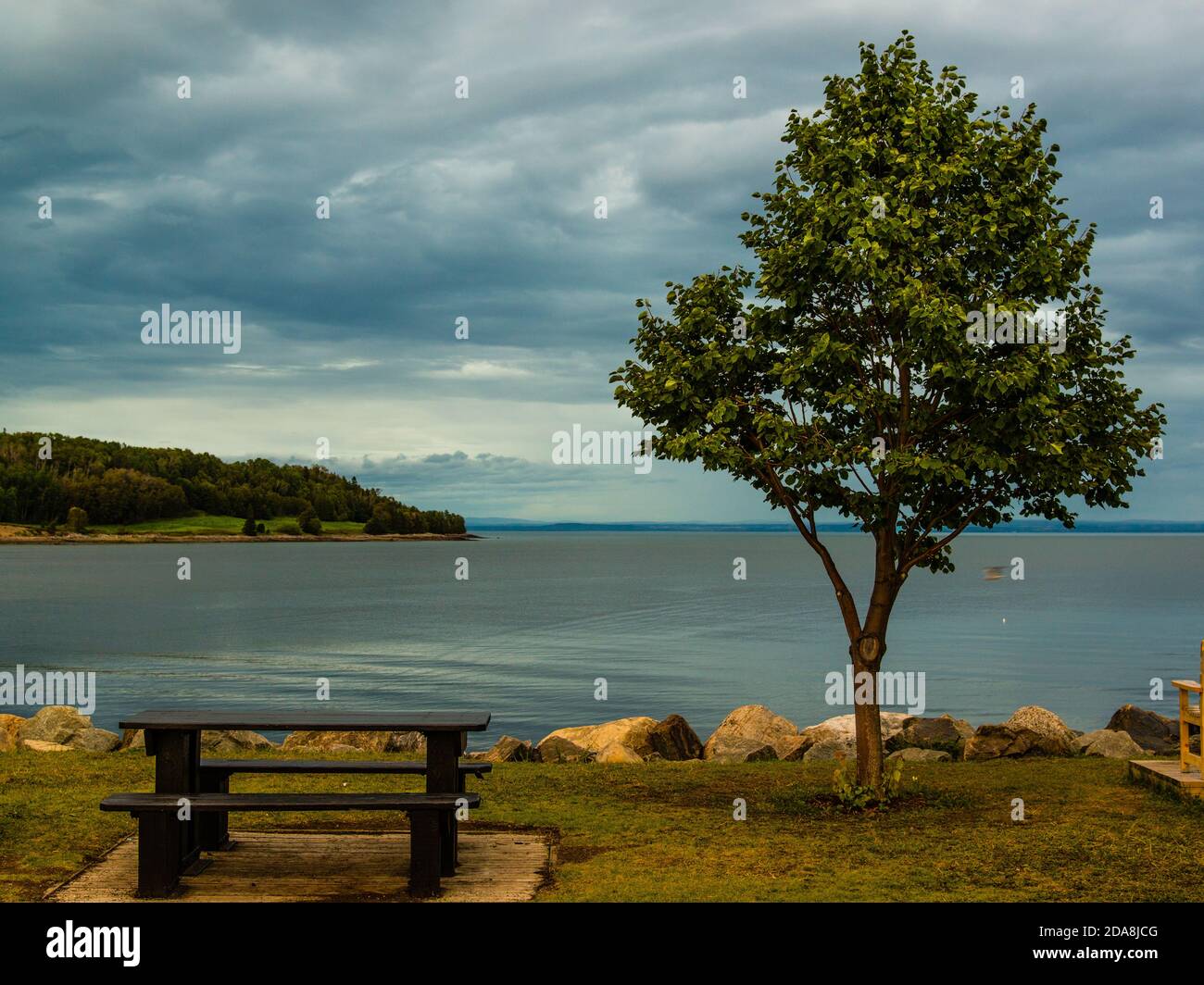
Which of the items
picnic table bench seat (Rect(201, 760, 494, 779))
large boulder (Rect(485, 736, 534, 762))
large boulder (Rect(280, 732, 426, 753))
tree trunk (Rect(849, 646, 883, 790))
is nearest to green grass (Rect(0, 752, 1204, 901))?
tree trunk (Rect(849, 646, 883, 790))

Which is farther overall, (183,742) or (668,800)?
Answer: (668,800)

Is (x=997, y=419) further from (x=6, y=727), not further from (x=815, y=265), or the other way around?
(x=6, y=727)

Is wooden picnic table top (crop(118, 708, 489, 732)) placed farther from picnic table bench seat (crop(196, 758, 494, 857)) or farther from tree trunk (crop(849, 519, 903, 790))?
tree trunk (crop(849, 519, 903, 790))

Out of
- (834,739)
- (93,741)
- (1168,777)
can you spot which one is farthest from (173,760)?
(834,739)

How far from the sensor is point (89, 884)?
9453mm

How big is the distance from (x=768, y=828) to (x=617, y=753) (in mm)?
9167

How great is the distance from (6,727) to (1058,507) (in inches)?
694

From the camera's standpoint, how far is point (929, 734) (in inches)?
923

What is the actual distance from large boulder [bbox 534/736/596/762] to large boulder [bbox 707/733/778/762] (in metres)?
2.40

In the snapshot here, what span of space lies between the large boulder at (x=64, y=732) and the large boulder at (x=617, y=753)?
9.56 meters

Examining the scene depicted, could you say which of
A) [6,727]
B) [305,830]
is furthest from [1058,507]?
[6,727]

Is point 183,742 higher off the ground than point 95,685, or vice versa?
point 183,742

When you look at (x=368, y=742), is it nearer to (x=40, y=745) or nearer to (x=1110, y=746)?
(x=40, y=745)
